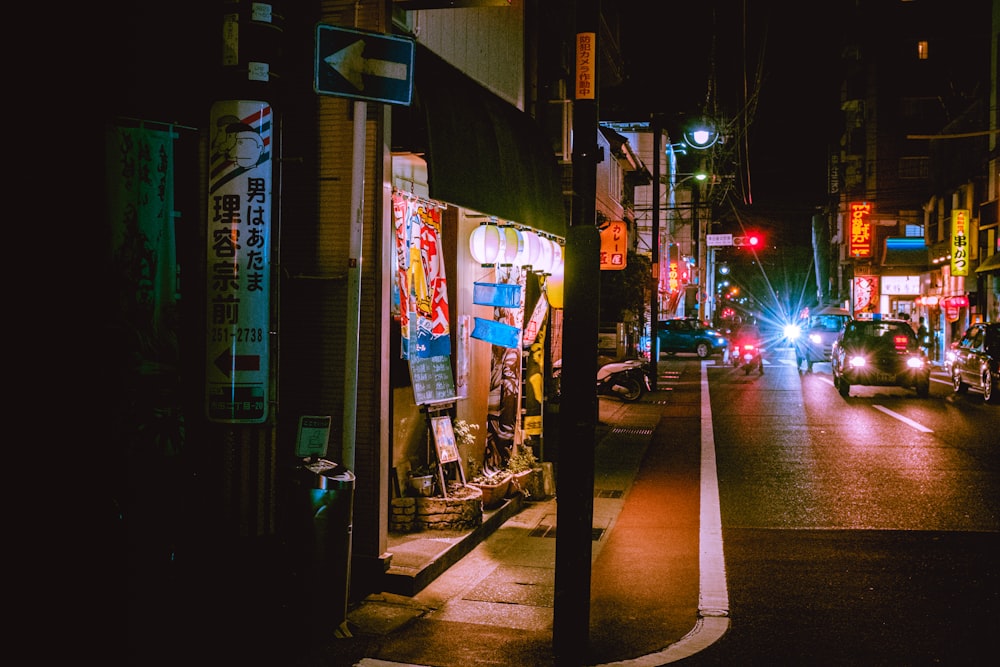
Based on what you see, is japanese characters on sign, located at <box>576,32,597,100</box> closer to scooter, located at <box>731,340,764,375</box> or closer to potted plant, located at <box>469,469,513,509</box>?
potted plant, located at <box>469,469,513,509</box>

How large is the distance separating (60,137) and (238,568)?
3.40 m

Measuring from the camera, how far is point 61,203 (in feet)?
20.2

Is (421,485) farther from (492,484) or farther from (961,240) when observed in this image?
(961,240)

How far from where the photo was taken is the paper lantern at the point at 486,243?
396 inches

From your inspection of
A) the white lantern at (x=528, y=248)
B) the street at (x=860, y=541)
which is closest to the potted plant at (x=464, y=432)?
the white lantern at (x=528, y=248)

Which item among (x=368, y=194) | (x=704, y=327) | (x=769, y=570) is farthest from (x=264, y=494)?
(x=704, y=327)

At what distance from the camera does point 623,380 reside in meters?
24.6

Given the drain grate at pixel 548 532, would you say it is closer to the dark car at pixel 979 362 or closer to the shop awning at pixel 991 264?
the dark car at pixel 979 362

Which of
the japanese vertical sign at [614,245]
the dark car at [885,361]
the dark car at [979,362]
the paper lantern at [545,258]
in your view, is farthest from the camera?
the dark car at [885,361]

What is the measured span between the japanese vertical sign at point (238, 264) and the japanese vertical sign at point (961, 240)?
38.9 meters

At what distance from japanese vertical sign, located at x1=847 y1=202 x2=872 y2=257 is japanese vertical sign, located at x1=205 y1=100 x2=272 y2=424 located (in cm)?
5040

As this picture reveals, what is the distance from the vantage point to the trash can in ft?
20.0

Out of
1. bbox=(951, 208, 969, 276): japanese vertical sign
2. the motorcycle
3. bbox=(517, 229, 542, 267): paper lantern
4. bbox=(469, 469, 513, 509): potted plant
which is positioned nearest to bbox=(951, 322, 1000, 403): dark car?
the motorcycle

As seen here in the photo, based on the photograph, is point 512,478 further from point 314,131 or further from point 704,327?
point 704,327
